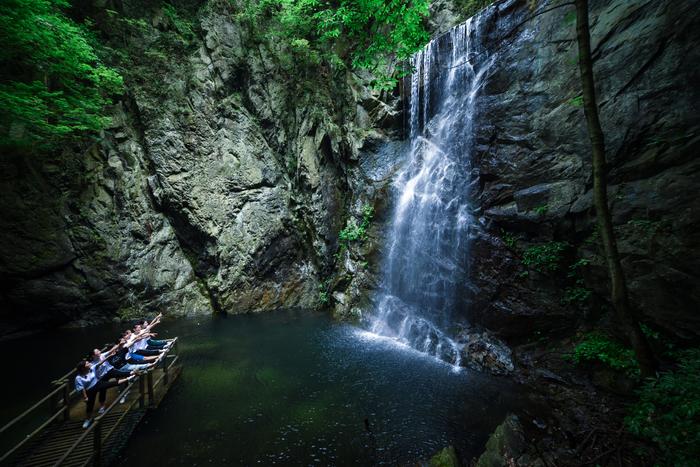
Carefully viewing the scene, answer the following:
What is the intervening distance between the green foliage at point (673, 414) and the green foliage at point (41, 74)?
60.8ft

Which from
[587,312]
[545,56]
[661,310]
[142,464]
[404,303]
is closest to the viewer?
[142,464]

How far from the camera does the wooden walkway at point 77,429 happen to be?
5246mm

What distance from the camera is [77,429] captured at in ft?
20.5

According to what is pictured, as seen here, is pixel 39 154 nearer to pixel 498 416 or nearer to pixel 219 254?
pixel 219 254

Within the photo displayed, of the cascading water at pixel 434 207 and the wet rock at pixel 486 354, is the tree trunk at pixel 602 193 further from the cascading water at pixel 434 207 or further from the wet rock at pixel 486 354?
the cascading water at pixel 434 207

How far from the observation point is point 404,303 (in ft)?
42.8

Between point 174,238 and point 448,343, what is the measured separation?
15583 millimetres

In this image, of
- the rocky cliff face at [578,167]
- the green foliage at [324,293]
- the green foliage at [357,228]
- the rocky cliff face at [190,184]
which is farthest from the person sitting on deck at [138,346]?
the rocky cliff face at [578,167]

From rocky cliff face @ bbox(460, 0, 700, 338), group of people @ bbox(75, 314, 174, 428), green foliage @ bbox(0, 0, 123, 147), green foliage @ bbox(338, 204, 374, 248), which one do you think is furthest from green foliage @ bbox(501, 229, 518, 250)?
green foliage @ bbox(0, 0, 123, 147)

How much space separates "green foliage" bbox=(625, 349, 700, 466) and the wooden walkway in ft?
30.2

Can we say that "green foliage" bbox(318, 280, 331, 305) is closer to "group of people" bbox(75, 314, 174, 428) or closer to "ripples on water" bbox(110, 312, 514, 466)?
"ripples on water" bbox(110, 312, 514, 466)

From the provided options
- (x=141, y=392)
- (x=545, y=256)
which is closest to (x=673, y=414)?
(x=545, y=256)

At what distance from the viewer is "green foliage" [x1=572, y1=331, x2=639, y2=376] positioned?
688 centimetres

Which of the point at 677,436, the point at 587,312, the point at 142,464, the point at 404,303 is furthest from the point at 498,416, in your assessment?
the point at 142,464
